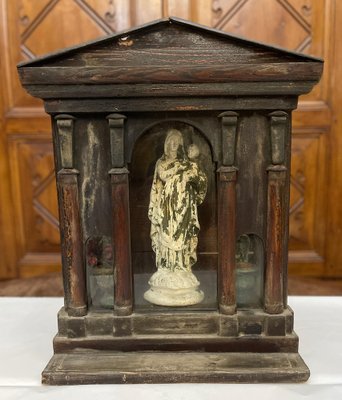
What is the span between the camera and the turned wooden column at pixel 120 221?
1.29 metres

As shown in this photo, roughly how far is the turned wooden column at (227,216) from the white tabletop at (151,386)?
234 mm

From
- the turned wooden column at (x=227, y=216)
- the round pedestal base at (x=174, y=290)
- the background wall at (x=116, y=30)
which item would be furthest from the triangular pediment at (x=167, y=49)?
the background wall at (x=116, y=30)

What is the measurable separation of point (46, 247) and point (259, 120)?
1515 millimetres

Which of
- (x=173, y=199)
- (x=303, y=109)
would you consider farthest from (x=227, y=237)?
(x=303, y=109)

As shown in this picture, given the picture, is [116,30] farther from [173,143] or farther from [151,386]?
[151,386]

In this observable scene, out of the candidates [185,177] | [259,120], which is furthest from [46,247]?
[259,120]

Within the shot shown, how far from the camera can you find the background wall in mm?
2262

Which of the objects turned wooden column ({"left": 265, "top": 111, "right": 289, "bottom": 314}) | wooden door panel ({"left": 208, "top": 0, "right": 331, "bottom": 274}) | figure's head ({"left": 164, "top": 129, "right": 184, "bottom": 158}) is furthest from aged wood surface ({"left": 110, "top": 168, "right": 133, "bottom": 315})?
wooden door panel ({"left": 208, "top": 0, "right": 331, "bottom": 274})

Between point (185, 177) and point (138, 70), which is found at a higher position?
point (138, 70)

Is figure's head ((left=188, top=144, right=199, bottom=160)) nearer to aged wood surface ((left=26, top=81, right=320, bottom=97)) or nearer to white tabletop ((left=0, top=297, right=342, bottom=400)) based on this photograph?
aged wood surface ((left=26, top=81, right=320, bottom=97))

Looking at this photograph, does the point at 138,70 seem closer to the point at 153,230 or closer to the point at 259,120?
the point at 259,120

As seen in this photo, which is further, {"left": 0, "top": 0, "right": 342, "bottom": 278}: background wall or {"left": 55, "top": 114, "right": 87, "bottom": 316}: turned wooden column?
{"left": 0, "top": 0, "right": 342, "bottom": 278}: background wall

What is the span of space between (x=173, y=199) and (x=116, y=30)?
1.24m

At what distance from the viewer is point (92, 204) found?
135 cm
